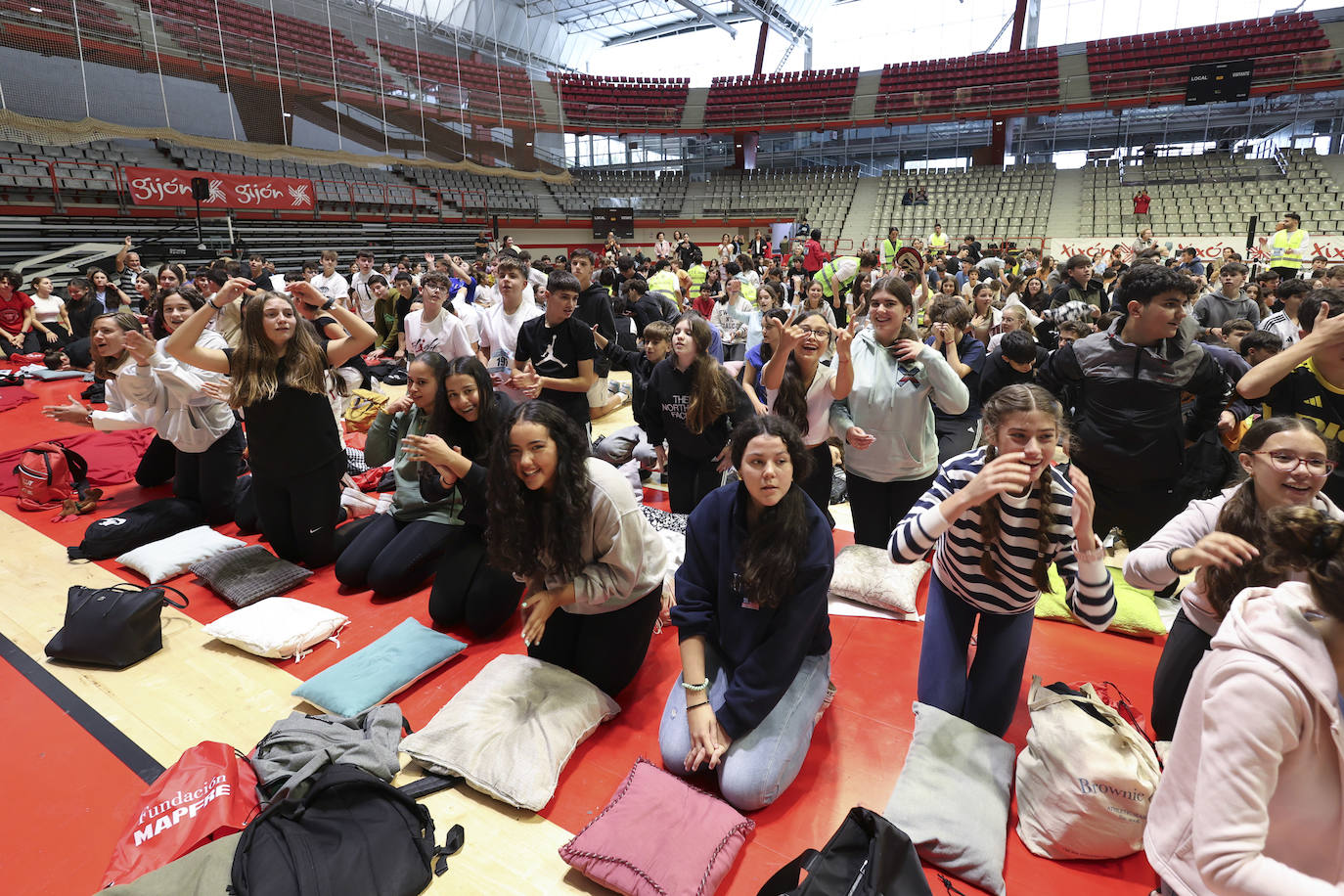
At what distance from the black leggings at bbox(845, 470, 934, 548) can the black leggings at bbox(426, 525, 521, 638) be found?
1.88 meters

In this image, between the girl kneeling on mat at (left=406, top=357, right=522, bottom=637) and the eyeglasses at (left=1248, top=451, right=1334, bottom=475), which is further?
the girl kneeling on mat at (left=406, top=357, right=522, bottom=637)

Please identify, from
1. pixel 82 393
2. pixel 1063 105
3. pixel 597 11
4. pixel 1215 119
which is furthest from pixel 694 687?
pixel 597 11

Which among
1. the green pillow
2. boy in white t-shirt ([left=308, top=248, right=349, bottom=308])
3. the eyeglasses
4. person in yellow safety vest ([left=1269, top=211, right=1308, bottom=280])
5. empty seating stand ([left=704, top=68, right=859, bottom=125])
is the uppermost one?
empty seating stand ([left=704, top=68, right=859, bottom=125])

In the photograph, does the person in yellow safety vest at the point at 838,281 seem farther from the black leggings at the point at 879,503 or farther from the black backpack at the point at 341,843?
the black backpack at the point at 341,843

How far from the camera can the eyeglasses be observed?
1.91 meters

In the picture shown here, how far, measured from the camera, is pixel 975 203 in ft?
73.7

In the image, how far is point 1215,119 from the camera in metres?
22.3

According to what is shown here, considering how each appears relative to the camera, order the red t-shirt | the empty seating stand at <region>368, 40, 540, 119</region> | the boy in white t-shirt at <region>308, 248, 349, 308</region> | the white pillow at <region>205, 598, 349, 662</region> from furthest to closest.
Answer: the empty seating stand at <region>368, 40, 540, 119</region>, the red t-shirt, the boy in white t-shirt at <region>308, 248, 349, 308</region>, the white pillow at <region>205, 598, 349, 662</region>

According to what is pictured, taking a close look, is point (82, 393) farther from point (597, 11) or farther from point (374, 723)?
point (597, 11)

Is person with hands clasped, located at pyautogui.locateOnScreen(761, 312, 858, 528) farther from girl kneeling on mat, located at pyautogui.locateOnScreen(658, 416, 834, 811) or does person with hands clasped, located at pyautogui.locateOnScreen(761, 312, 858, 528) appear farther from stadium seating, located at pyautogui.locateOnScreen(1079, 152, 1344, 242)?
stadium seating, located at pyautogui.locateOnScreen(1079, 152, 1344, 242)

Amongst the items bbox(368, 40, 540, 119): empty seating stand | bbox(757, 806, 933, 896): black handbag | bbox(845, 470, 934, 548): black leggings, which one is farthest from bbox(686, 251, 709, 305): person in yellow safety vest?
bbox(368, 40, 540, 119): empty seating stand

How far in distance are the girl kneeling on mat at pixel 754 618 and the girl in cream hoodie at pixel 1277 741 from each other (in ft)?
3.84

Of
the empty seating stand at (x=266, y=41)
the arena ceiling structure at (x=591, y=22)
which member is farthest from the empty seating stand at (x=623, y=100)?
the empty seating stand at (x=266, y=41)

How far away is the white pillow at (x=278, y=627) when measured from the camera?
10.3 ft
